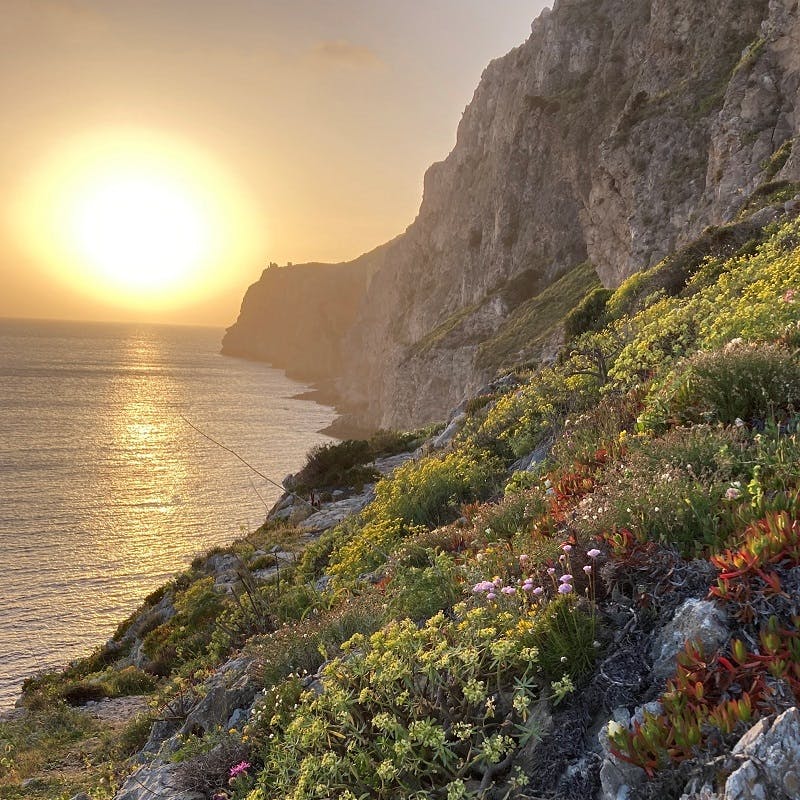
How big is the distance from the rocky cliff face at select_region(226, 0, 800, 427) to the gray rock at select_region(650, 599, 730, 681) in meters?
28.3

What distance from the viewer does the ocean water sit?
1153 inches

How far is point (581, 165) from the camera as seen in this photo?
68500mm

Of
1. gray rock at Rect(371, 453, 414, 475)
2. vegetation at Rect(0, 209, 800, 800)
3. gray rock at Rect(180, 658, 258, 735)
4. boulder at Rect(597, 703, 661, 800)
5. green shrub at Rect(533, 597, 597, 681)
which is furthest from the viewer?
gray rock at Rect(371, 453, 414, 475)

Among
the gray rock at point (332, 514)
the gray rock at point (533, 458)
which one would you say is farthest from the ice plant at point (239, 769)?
the gray rock at point (332, 514)

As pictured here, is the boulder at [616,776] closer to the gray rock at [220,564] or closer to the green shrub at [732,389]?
the green shrub at [732,389]

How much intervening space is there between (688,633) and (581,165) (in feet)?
245

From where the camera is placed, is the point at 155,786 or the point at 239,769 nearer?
the point at 239,769

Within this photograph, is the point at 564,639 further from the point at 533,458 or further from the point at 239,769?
the point at 533,458

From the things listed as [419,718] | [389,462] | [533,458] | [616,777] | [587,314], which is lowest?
[389,462]

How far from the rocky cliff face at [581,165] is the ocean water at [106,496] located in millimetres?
26005

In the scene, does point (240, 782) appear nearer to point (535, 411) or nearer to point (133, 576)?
point (535, 411)

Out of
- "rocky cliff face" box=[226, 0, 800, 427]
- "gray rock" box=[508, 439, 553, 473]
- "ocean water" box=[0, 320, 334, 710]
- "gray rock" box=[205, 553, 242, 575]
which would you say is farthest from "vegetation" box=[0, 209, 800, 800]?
"rocky cliff face" box=[226, 0, 800, 427]

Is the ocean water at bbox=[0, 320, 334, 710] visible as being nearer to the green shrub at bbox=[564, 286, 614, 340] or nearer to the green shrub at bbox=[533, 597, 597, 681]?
the green shrub at bbox=[533, 597, 597, 681]

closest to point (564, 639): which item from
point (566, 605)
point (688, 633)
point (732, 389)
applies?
point (566, 605)
